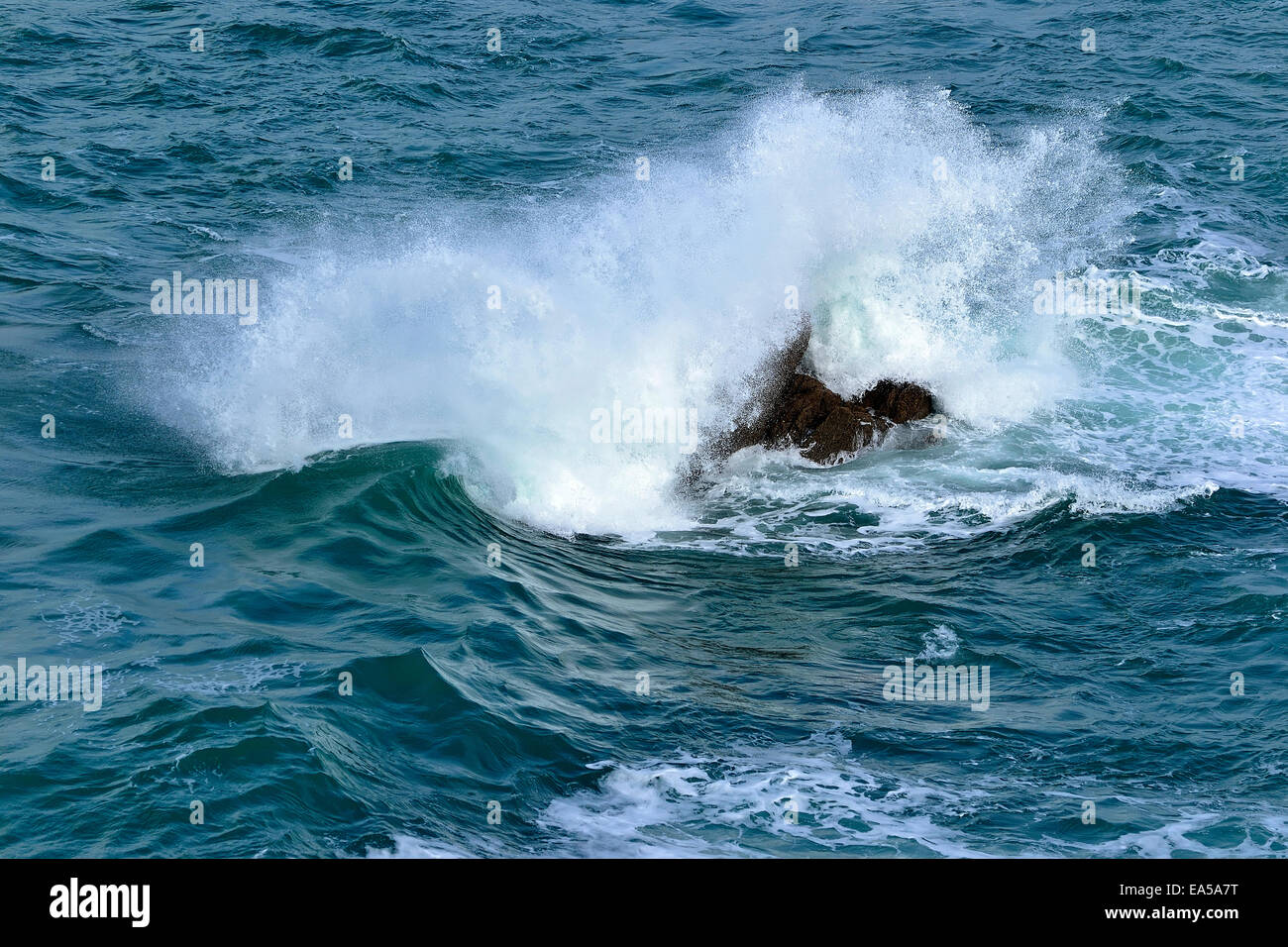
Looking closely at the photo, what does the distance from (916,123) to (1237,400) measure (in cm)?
596

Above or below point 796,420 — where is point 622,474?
below

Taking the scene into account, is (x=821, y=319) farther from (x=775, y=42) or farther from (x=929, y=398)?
(x=775, y=42)

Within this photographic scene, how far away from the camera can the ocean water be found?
28.1 feet

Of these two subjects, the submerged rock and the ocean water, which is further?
the submerged rock

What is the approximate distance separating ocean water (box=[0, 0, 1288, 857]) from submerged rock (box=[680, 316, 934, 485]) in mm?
269

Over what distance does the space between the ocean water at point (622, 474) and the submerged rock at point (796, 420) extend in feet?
0.88

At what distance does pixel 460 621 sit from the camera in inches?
418

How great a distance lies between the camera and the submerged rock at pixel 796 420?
14258 millimetres

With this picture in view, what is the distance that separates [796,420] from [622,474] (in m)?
2.09

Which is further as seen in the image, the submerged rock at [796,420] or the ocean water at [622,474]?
the submerged rock at [796,420]

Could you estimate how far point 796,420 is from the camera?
14438mm

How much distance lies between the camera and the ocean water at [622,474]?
8570 mm

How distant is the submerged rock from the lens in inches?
561

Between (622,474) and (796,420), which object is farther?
(796,420)
